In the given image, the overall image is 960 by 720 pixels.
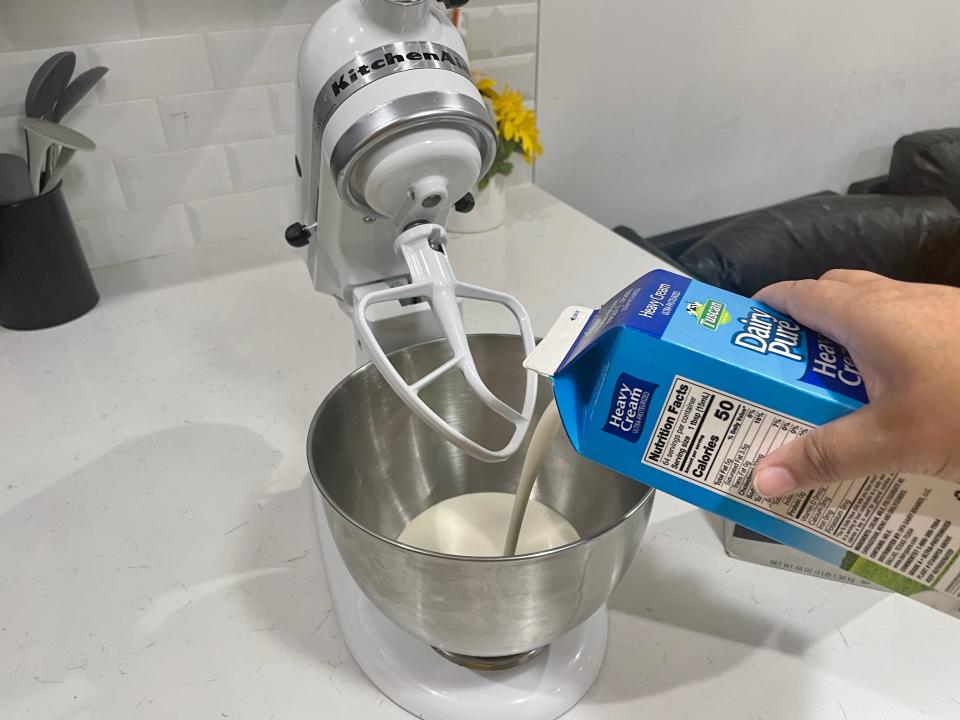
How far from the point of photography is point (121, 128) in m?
0.91

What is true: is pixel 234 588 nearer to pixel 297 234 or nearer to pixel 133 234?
pixel 297 234

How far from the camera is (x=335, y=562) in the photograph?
22.7 inches

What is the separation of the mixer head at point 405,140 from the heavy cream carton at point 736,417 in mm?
116

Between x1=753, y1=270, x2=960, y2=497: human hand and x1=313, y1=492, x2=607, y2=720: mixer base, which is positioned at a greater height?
x1=753, y1=270, x2=960, y2=497: human hand

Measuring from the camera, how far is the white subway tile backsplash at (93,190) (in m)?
0.91

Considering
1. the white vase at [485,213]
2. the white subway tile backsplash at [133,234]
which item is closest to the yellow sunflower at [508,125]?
the white vase at [485,213]

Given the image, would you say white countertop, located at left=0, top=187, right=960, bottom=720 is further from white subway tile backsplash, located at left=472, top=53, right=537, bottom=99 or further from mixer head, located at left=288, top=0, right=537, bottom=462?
white subway tile backsplash, located at left=472, top=53, right=537, bottom=99

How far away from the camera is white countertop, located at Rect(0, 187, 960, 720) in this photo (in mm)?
495

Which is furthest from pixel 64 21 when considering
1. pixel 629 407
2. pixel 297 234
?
pixel 629 407

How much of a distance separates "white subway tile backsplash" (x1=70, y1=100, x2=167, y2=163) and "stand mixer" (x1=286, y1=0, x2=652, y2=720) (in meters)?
0.43

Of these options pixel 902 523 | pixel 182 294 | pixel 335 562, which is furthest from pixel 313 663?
pixel 182 294

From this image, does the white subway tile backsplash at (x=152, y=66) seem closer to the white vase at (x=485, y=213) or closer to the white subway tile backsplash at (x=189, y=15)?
the white subway tile backsplash at (x=189, y=15)

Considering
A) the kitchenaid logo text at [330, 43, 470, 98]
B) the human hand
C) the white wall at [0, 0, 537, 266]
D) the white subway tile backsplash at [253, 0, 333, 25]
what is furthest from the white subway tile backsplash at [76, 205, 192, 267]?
the human hand

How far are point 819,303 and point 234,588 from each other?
1.47ft
